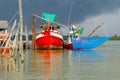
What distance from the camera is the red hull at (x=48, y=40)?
A: 63.3 m

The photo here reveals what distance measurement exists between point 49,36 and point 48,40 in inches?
34.3

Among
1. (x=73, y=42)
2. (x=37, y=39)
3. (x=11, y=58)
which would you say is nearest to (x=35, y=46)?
(x=37, y=39)

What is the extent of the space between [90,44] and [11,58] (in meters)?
33.4

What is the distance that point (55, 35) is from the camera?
63.5 meters

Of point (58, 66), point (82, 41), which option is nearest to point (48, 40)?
point (82, 41)

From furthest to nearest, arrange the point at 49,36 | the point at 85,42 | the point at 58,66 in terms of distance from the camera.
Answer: the point at 85,42, the point at 49,36, the point at 58,66

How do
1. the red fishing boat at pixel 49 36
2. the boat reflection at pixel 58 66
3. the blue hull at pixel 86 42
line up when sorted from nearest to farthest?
1. the boat reflection at pixel 58 66
2. the red fishing boat at pixel 49 36
3. the blue hull at pixel 86 42

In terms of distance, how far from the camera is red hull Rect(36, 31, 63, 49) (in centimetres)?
6328

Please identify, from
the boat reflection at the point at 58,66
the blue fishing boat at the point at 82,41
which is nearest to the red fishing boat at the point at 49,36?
the blue fishing boat at the point at 82,41

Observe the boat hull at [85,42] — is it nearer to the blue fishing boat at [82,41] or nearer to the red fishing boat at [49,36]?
the blue fishing boat at [82,41]

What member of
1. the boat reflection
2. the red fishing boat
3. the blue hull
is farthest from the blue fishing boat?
the boat reflection

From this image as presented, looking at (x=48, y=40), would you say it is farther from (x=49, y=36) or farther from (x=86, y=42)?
(x=86, y=42)

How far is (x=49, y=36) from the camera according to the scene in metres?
63.1

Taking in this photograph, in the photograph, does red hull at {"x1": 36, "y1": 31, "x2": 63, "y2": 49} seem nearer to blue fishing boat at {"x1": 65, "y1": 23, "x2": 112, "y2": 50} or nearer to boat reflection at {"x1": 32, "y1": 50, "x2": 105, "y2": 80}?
blue fishing boat at {"x1": 65, "y1": 23, "x2": 112, "y2": 50}
